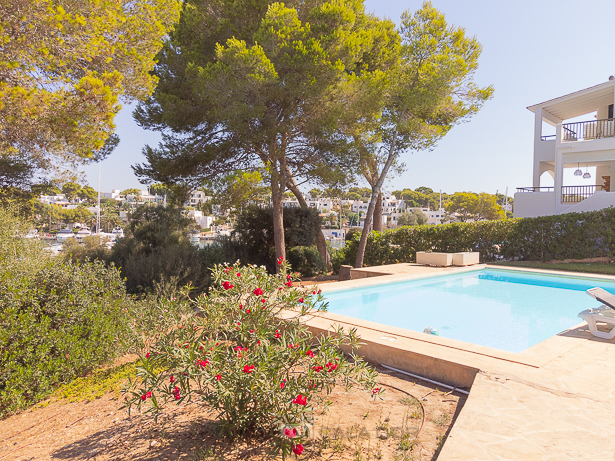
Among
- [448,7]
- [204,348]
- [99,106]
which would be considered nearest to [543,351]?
[204,348]

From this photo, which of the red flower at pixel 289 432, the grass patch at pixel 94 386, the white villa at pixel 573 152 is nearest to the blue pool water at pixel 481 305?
the grass patch at pixel 94 386

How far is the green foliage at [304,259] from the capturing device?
1466cm

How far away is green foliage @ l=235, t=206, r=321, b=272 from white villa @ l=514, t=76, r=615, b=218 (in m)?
11.1

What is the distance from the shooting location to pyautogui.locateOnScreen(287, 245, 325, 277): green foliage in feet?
48.1

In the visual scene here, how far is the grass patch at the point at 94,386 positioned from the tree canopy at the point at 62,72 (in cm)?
486

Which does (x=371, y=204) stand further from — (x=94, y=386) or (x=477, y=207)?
(x=477, y=207)

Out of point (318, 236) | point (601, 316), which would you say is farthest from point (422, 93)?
point (601, 316)

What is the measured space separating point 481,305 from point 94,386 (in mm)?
7553

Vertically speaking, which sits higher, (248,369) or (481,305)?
(248,369)

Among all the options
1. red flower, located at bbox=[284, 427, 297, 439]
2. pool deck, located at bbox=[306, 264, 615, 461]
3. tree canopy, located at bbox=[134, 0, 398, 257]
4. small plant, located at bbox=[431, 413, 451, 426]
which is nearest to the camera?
red flower, located at bbox=[284, 427, 297, 439]

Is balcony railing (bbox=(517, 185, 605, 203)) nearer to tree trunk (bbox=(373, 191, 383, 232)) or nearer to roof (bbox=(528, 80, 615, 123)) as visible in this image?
roof (bbox=(528, 80, 615, 123))

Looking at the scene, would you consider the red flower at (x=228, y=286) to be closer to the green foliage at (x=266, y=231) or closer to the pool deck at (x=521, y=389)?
the pool deck at (x=521, y=389)

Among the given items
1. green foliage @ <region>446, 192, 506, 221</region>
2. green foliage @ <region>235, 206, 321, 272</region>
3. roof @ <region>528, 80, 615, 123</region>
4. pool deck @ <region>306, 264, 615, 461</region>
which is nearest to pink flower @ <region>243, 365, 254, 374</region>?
pool deck @ <region>306, 264, 615, 461</region>

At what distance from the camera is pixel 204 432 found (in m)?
2.93
